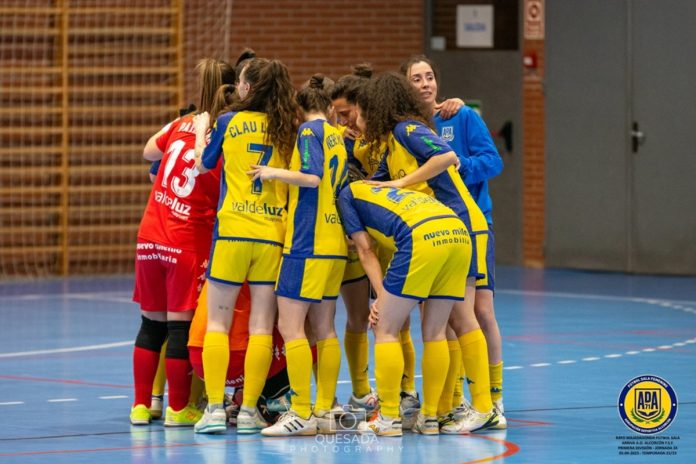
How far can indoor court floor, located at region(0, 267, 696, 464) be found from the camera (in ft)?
20.4

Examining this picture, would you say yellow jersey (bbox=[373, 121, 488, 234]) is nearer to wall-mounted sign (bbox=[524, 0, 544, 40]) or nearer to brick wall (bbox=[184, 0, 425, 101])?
wall-mounted sign (bbox=[524, 0, 544, 40])

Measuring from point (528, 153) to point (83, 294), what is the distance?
5935 mm

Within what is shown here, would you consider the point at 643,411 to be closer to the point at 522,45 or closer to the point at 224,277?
the point at 224,277

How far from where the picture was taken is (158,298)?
23.5 ft

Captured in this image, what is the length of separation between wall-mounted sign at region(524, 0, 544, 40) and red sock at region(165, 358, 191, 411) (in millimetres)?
10742

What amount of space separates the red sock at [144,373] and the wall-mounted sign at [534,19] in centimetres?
1060

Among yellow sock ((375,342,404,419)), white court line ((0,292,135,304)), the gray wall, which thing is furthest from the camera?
the gray wall

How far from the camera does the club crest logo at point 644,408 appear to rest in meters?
6.72

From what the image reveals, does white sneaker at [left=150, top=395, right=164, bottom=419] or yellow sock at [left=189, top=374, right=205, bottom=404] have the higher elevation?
yellow sock at [left=189, top=374, right=205, bottom=404]

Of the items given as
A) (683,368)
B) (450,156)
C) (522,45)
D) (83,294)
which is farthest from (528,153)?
(450,156)

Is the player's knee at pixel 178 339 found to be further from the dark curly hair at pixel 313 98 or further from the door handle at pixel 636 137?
the door handle at pixel 636 137

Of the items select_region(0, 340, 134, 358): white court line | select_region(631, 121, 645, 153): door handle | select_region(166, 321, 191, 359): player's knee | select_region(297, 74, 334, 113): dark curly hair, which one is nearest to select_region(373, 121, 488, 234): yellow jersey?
select_region(297, 74, 334, 113): dark curly hair

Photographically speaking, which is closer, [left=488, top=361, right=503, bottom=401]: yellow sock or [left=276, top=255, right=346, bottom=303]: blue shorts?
[left=276, top=255, right=346, bottom=303]: blue shorts

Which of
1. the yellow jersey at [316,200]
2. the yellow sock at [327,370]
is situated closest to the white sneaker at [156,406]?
the yellow sock at [327,370]
